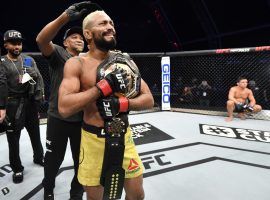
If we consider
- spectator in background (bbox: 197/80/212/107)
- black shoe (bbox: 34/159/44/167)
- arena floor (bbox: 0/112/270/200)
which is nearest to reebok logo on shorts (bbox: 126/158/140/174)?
arena floor (bbox: 0/112/270/200)

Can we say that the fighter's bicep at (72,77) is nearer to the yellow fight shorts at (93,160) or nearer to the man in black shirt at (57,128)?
the yellow fight shorts at (93,160)

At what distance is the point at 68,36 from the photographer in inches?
77.9

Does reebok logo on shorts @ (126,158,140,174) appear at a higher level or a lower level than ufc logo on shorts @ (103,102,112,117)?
lower

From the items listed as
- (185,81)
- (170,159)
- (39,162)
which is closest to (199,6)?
(185,81)

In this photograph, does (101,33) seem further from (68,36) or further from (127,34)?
(127,34)

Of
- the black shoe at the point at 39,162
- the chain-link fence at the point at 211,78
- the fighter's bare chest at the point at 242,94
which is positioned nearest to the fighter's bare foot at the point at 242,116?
the fighter's bare chest at the point at 242,94

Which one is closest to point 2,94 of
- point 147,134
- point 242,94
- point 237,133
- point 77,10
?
point 77,10

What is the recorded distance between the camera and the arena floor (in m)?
2.11

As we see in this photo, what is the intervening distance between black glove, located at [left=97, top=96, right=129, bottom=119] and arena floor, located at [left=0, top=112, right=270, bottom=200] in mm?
1118

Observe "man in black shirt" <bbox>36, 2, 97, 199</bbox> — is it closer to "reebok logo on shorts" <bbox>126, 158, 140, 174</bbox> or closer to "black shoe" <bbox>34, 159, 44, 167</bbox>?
"reebok logo on shorts" <bbox>126, 158, 140, 174</bbox>

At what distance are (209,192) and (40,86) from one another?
6.56ft

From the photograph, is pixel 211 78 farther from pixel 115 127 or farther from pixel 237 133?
pixel 115 127

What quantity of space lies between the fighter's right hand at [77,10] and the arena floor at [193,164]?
1.47m

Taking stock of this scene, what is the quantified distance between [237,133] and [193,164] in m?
1.54
